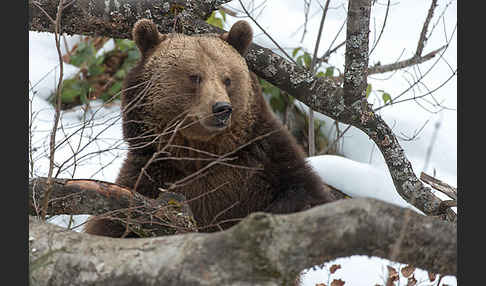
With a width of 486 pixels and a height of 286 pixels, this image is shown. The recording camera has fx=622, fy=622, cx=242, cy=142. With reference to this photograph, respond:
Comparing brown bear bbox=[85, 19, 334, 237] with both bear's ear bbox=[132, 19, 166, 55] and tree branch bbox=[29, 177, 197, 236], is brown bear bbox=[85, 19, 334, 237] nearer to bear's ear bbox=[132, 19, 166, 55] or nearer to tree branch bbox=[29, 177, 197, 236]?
bear's ear bbox=[132, 19, 166, 55]

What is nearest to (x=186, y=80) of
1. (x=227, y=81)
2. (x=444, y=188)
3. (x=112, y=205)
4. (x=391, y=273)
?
(x=227, y=81)

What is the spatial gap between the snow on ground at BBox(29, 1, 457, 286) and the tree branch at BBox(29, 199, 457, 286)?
207cm

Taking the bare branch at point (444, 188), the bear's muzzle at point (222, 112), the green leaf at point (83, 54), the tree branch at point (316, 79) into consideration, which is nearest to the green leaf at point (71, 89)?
the green leaf at point (83, 54)

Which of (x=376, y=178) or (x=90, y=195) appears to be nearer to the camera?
(x=90, y=195)

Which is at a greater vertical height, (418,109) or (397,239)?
(418,109)

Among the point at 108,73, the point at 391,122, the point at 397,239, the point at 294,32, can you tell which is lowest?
the point at 397,239

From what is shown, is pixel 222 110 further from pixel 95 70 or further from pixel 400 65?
pixel 95 70

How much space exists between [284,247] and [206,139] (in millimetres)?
1897

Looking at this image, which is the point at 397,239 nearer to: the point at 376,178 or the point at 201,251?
the point at 201,251

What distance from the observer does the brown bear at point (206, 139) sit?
Result: 12.5ft

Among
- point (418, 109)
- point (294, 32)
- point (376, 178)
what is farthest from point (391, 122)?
point (294, 32)

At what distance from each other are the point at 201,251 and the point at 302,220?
36cm

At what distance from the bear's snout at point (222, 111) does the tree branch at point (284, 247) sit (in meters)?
1.40

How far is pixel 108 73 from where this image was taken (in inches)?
314
